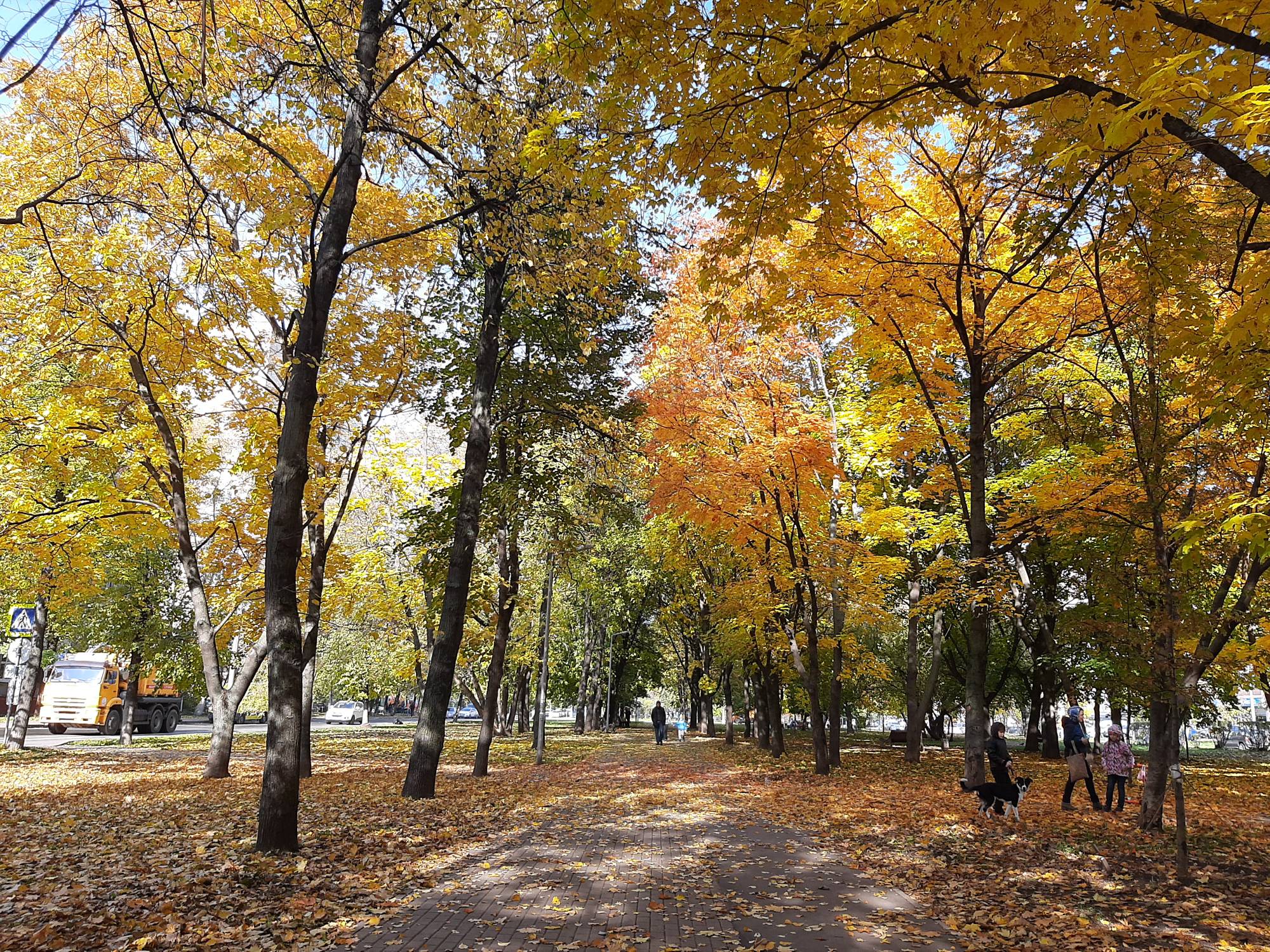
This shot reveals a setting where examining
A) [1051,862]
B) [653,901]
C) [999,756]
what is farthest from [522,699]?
[653,901]

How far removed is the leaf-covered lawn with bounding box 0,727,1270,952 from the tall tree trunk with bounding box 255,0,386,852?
576 millimetres

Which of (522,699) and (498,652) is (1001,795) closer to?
(498,652)

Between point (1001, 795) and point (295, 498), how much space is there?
1058cm

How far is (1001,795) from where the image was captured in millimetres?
10430

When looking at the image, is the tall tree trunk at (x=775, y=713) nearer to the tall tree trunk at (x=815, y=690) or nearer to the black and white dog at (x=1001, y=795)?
the tall tree trunk at (x=815, y=690)

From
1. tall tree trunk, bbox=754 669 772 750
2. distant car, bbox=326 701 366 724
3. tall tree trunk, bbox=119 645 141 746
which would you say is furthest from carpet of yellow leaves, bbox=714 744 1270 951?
distant car, bbox=326 701 366 724

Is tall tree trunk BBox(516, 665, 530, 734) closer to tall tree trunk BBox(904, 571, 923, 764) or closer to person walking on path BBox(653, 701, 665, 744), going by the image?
person walking on path BBox(653, 701, 665, 744)

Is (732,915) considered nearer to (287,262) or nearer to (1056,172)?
(1056,172)

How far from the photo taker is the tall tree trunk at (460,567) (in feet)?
38.7

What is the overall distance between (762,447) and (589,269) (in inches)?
257

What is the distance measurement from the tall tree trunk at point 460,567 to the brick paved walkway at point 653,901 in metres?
2.98

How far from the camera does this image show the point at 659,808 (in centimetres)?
1188

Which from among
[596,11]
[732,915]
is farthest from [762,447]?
[596,11]

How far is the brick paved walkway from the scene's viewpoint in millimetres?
5219
